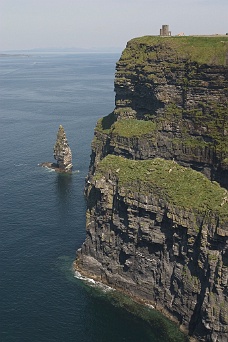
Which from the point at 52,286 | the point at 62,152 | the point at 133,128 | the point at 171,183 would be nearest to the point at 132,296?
the point at 52,286

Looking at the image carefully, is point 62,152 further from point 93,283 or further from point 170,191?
point 170,191

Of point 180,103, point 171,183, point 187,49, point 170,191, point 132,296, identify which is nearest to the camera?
point 170,191

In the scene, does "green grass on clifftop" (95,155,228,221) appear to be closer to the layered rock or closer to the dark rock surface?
the layered rock

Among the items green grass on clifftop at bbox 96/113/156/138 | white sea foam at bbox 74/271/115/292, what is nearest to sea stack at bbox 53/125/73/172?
green grass on clifftop at bbox 96/113/156/138

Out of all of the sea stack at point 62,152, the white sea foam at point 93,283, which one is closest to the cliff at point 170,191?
the white sea foam at point 93,283

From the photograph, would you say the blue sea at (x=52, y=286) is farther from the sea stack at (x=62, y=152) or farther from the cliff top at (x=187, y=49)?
the cliff top at (x=187, y=49)

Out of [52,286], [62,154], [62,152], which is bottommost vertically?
[52,286]

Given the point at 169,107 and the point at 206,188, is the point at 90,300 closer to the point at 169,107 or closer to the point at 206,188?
the point at 206,188
